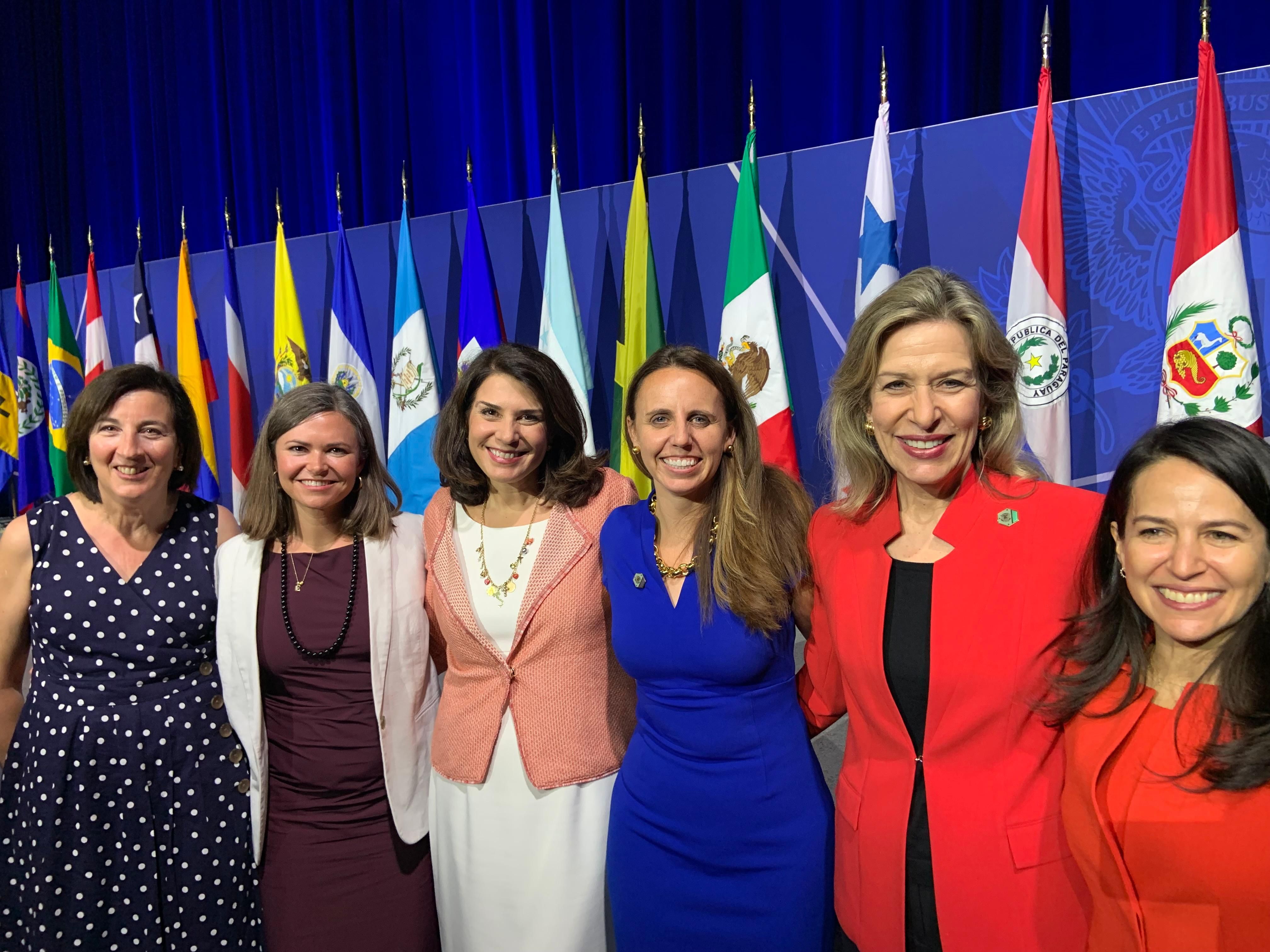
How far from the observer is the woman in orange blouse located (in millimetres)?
1162

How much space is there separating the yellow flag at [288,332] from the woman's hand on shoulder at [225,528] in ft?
8.64

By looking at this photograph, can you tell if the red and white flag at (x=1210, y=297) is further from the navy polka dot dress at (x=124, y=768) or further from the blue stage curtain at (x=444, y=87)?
the navy polka dot dress at (x=124, y=768)

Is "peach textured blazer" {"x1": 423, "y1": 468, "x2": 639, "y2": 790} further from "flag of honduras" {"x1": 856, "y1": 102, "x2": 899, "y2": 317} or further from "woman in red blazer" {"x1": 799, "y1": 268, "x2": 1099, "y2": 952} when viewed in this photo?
"flag of honduras" {"x1": 856, "y1": 102, "x2": 899, "y2": 317}

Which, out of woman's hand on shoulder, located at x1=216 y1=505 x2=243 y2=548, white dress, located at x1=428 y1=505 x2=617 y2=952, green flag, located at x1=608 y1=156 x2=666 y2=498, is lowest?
white dress, located at x1=428 y1=505 x2=617 y2=952

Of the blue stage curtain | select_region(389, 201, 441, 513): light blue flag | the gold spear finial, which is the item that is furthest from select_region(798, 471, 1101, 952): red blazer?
select_region(389, 201, 441, 513): light blue flag

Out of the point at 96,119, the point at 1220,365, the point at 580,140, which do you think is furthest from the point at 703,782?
the point at 96,119

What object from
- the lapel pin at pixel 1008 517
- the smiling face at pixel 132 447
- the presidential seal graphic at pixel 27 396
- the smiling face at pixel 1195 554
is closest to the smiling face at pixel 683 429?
the lapel pin at pixel 1008 517

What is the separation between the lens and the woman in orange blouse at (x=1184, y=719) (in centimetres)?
116

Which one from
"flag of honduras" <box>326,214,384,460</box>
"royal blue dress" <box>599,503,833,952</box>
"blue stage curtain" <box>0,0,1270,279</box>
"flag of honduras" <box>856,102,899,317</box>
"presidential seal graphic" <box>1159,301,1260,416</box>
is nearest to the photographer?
"royal blue dress" <box>599,503,833,952</box>

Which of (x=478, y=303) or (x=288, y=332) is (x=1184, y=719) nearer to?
(x=478, y=303)

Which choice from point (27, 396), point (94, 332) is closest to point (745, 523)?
point (94, 332)

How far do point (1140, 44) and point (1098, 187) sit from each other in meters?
0.82

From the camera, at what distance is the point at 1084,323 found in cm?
316

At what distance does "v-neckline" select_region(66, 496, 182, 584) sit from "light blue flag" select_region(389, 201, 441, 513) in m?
1.98
